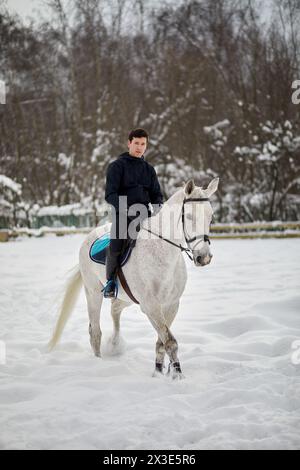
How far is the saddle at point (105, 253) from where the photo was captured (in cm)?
420

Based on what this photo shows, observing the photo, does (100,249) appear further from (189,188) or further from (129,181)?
(189,188)

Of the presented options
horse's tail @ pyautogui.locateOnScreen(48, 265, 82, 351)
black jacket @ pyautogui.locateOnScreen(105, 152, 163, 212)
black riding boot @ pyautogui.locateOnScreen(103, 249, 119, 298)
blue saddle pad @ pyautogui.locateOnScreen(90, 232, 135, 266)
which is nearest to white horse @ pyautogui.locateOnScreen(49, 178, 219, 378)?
black riding boot @ pyautogui.locateOnScreen(103, 249, 119, 298)

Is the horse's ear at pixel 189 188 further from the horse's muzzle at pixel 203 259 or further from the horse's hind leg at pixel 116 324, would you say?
the horse's hind leg at pixel 116 324

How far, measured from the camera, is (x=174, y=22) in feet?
83.0

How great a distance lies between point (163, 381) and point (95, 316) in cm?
134

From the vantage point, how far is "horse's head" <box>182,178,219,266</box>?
364 centimetres

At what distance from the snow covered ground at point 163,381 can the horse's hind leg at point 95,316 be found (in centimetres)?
17

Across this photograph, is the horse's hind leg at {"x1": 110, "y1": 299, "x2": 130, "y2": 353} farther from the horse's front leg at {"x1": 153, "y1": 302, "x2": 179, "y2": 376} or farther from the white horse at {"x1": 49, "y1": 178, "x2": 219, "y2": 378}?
the horse's front leg at {"x1": 153, "y1": 302, "x2": 179, "y2": 376}

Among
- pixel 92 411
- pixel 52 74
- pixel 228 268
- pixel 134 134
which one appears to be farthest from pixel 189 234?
pixel 52 74

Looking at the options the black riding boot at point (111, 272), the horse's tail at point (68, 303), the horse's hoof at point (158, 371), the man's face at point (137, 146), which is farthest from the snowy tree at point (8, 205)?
the horse's hoof at point (158, 371)

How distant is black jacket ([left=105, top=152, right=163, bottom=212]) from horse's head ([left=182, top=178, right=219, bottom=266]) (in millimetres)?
664

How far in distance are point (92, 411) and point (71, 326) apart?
3.19m
